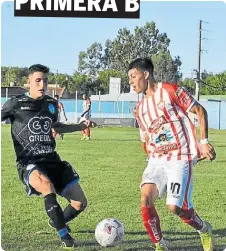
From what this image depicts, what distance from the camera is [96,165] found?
9930mm

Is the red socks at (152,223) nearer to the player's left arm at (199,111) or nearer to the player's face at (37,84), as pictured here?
the player's left arm at (199,111)

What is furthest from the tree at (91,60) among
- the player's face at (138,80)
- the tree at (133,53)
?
the player's face at (138,80)

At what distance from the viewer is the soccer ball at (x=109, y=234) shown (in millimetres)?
5117

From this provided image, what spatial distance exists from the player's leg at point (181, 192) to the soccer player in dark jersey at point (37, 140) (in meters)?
0.83

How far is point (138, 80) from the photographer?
16.4 feet

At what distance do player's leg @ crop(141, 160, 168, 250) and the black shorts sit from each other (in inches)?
26.9

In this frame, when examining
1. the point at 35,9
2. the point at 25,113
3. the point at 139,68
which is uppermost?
the point at 35,9

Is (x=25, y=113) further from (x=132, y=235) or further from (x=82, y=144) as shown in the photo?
(x=82, y=144)

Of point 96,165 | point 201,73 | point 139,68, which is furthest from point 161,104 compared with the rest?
point 96,165

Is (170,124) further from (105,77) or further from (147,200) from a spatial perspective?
(105,77)

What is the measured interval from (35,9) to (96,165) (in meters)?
4.73

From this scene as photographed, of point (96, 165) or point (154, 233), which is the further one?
point (96, 165)

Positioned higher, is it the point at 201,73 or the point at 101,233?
the point at 201,73

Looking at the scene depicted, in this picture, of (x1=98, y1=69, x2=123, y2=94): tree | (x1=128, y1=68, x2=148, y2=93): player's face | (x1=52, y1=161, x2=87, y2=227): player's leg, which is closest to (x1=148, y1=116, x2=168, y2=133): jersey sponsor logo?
(x1=128, y1=68, x2=148, y2=93): player's face
